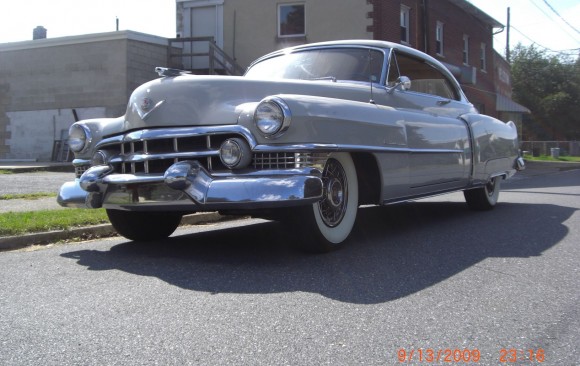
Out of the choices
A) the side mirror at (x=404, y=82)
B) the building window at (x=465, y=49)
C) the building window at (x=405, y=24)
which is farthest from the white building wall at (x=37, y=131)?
the building window at (x=465, y=49)

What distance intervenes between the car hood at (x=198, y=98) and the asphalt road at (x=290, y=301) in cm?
109

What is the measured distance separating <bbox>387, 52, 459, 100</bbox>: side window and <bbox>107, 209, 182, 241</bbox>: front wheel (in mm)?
2497

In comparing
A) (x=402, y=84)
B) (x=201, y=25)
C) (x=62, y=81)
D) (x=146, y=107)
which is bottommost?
(x=146, y=107)

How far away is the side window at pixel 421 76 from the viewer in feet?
19.3

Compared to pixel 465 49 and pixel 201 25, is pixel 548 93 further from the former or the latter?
pixel 201 25

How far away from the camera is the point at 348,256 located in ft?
14.8

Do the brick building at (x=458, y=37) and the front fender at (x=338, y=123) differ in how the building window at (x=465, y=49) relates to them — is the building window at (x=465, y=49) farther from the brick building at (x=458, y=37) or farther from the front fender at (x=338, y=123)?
the front fender at (x=338, y=123)

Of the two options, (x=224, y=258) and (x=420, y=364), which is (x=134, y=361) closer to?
(x=420, y=364)

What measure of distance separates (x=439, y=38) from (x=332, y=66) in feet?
61.8

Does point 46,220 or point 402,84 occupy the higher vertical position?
point 402,84

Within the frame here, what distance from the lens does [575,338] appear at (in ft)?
9.57

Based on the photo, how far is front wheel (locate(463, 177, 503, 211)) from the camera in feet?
25.0

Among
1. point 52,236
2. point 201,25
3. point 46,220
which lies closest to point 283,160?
point 52,236
